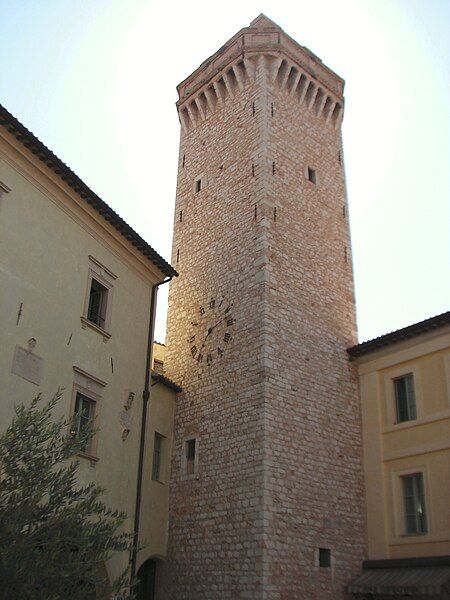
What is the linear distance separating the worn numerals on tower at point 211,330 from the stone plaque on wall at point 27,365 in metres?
6.31

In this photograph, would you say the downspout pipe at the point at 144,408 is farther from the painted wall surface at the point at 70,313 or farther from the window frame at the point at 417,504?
the window frame at the point at 417,504

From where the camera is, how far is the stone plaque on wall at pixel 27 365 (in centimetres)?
1298

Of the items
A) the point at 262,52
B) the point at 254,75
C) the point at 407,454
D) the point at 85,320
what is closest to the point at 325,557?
the point at 407,454

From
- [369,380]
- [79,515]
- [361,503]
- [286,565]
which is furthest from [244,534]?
[79,515]

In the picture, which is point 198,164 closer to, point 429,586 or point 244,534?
point 244,534

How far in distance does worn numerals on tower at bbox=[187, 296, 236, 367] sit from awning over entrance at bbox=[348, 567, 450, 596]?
265 inches

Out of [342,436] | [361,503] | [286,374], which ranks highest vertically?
[286,374]

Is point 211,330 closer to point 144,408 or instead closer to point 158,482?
point 144,408

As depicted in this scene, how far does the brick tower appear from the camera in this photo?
16.2 metres

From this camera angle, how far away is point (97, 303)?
16297 millimetres

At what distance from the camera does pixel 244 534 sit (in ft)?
51.9

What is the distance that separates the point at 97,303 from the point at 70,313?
1.53 metres

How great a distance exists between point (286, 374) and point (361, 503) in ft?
13.1

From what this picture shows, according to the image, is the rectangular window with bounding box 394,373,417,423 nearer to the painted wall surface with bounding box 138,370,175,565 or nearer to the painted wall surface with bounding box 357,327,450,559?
the painted wall surface with bounding box 357,327,450,559
